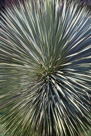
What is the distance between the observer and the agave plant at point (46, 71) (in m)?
3.72

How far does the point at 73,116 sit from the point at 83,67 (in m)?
0.89

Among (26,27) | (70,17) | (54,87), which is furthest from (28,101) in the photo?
(70,17)

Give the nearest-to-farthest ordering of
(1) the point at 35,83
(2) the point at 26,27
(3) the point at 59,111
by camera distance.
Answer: (3) the point at 59,111 < (1) the point at 35,83 < (2) the point at 26,27

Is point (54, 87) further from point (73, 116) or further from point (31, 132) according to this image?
point (31, 132)

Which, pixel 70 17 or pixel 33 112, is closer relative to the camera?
pixel 33 112

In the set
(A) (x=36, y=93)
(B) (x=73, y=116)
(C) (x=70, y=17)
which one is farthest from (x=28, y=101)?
(C) (x=70, y=17)

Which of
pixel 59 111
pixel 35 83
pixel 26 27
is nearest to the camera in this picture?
pixel 59 111

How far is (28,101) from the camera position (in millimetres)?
3736

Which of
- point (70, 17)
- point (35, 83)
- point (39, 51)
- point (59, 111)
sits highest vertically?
point (70, 17)

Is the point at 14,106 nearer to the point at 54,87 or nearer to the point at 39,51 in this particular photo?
the point at 54,87

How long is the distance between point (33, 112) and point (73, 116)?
2.24 ft

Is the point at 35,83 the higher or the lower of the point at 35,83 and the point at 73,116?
the higher

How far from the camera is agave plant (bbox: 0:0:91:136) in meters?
3.72

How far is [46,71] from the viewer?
396 cm
